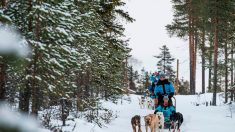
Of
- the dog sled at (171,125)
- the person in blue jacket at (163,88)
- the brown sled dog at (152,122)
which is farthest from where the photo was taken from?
the person in blue jacket at (163,88)

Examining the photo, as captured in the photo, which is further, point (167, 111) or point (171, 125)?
point (167, 111)

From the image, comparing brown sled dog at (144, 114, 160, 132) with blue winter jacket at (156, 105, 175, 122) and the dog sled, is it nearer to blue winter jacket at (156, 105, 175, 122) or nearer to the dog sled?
the dog sled

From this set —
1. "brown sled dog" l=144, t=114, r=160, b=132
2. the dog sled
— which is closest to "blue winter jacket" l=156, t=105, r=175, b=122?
the dog sled

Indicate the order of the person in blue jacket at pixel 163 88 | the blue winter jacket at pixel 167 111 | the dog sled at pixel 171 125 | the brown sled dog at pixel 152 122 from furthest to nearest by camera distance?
1. the person in blue jacket at pixel 163 88
2. the blue winter jacket at pixel 167 111
3. the dog sled at pixel 171 125
4. the brown sled dog at pixel 152 122

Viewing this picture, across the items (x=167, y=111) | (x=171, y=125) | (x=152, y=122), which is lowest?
(x=171, y=125)

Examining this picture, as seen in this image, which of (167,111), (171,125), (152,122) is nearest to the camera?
(152,122)

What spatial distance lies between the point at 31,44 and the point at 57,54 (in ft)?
1.80

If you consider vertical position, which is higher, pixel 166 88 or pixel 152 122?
pixel 166 88

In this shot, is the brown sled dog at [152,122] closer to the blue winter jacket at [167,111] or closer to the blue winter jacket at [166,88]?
the blue winter jacket at [167,111]

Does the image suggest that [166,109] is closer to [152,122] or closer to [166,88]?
[166,88]

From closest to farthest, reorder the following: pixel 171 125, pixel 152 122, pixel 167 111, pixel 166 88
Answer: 1. pixel 152 122
2. pixel 171 125
3. pixel 167 111
4. pixel 166 88

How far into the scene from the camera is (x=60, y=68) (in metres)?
6.32

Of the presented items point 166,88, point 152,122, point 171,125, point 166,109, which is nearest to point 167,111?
point 166,109

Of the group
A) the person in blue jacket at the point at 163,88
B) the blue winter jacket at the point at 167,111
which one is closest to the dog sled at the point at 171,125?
the blue winter jacket at the point at 167,111
